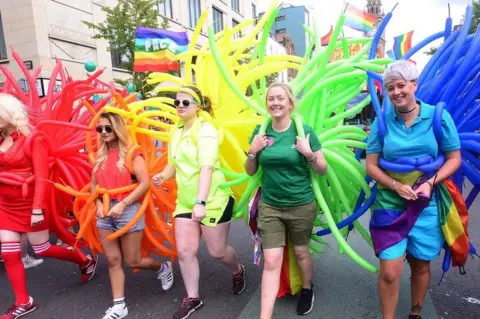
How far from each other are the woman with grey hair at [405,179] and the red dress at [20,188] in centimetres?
237

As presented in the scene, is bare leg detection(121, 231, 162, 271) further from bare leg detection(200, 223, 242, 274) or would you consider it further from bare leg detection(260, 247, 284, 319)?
bare leg detection(260, 247, 284, 319)

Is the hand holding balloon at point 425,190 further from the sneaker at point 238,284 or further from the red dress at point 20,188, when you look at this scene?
the red dress at point 20,188

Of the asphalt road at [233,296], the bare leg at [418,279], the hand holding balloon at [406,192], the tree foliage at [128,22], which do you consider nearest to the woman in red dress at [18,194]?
the asphalt road at [233,296]

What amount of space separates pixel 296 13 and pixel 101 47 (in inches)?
1472

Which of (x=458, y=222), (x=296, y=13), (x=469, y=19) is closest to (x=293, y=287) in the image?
(x=458, y=222)

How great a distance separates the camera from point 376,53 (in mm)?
2604

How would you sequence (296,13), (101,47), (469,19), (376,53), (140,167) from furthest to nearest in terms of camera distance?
(296,13), (101,47), (140,167), (376,53), (469,19)

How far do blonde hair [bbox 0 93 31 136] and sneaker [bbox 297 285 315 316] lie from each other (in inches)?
95.3

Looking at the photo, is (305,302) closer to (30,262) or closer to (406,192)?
(406,192)

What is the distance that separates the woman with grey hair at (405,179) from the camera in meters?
2.07

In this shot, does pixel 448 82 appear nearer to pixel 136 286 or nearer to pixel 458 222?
pixel 458 222

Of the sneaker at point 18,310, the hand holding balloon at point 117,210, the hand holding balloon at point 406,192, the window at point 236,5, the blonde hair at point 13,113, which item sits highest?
the window at point 236,5

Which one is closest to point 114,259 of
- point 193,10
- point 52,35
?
point 52,35

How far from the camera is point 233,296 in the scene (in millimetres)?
3127
